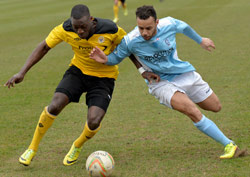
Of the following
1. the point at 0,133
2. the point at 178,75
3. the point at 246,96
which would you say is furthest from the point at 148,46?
the point at 246,96

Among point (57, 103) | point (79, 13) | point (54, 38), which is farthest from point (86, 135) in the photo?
point (79, 13)

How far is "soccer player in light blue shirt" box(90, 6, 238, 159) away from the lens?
6.08 m

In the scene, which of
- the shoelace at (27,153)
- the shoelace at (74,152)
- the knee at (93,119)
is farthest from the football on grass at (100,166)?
the shoelace at (27,153)

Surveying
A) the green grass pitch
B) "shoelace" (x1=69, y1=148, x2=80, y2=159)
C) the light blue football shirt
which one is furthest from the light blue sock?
"shoelace" (x1=69, y1=148, x2=80, y2=159)

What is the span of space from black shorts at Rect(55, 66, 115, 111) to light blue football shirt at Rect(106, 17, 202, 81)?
16.3 inches

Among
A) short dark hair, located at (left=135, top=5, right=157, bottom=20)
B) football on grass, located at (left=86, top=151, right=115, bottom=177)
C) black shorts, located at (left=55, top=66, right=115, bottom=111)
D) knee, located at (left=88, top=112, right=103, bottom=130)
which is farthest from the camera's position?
black shorts, located at (left=55, top=66, right=115, bottom=111)

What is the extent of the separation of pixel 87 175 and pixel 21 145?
173 centimetres

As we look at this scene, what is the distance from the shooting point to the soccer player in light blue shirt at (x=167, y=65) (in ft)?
19.9

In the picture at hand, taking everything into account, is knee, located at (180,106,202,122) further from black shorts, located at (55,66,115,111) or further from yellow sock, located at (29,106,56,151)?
yellow sock, located at (29,106,56,151)

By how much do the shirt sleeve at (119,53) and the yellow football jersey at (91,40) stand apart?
0.24 metres

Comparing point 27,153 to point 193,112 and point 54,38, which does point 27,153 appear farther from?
point 193,112

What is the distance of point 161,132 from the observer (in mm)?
7562

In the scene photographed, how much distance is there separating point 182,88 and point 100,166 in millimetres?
1583

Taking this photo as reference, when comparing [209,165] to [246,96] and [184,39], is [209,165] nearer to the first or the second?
[246,96]
